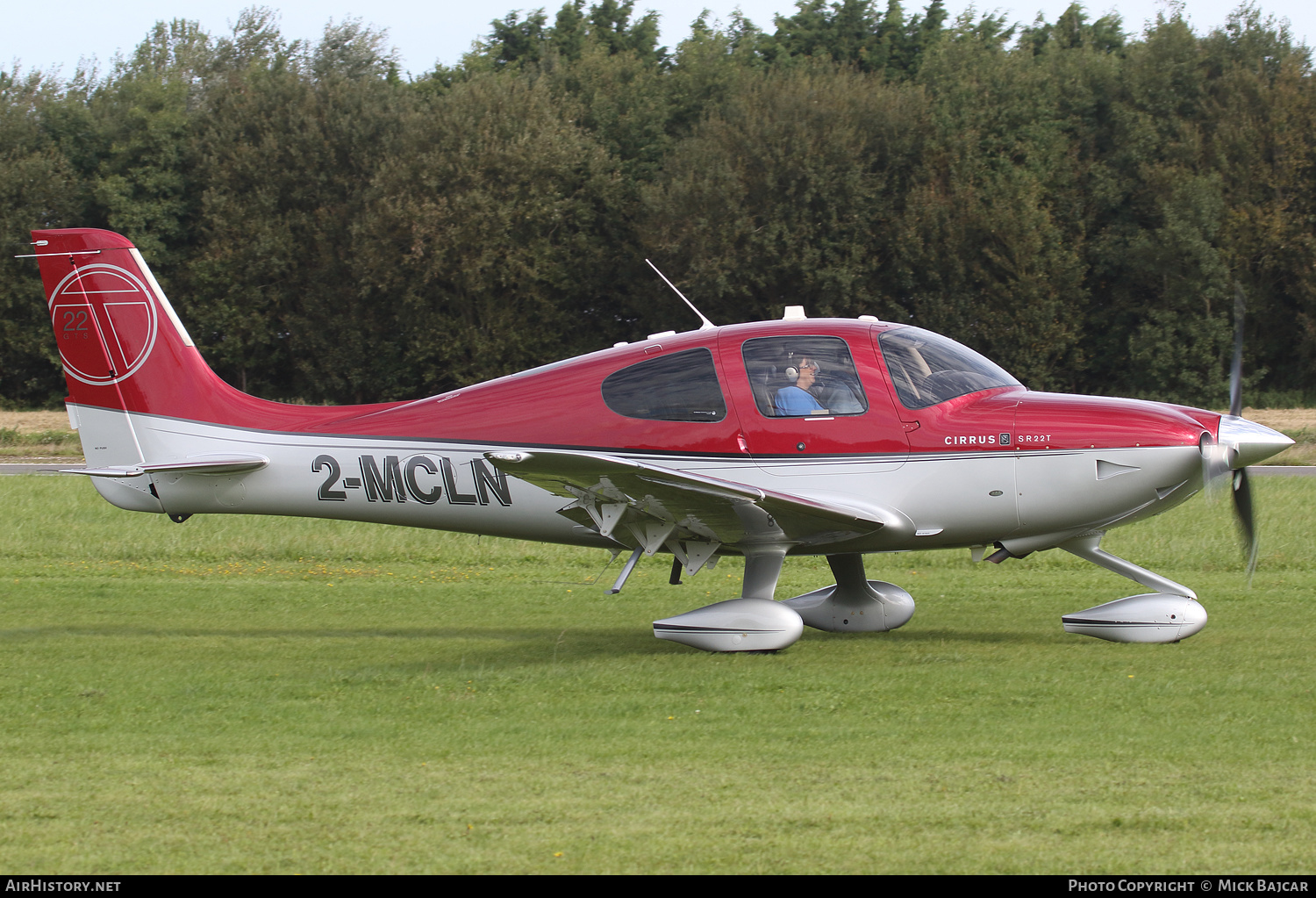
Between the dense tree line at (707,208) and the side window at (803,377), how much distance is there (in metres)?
32.3

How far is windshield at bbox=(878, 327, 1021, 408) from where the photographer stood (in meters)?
8.90

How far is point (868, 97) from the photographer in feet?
146

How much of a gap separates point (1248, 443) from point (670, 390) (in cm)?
401

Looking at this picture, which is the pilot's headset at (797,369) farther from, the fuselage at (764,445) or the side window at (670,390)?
the side window at (670,390)

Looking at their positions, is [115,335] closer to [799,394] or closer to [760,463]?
[760,463]

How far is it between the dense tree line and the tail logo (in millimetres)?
31512

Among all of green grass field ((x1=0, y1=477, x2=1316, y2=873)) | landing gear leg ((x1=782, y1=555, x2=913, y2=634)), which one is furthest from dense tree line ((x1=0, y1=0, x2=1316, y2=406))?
landing gear leg ((x1=782, y1=555, x2=913, y2=634))

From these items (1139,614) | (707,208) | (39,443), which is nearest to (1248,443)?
(1139,614)

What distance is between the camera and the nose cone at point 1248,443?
834 centimetres

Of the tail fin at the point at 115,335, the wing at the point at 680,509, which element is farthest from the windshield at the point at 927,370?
the tail fin at the point at 115,335

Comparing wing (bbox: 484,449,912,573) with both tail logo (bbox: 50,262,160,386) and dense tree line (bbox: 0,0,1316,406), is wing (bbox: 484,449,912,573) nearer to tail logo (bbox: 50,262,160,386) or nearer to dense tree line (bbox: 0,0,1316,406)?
tail logo (bbox: 50,262,160,386)

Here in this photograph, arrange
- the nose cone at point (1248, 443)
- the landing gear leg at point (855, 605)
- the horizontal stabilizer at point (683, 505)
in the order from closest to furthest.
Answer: the horizontal stabilizer at point (683, 505) → the nose cone at point (1248, 443) → the landing gear leg at point (855, 605)

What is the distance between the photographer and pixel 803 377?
8.95 m
